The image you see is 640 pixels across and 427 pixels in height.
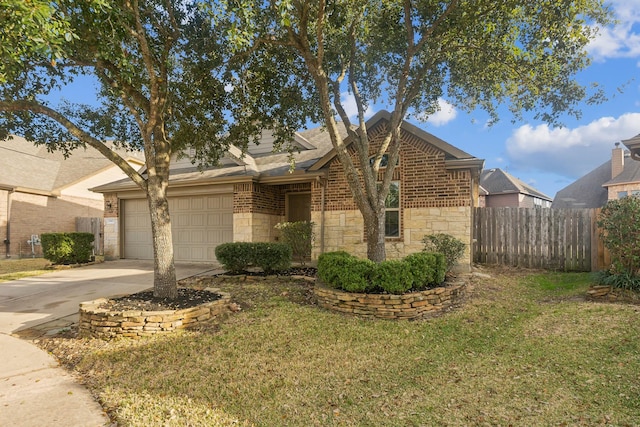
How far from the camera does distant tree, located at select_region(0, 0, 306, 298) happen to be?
16.4 feet

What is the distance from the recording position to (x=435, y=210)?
9.93 metres

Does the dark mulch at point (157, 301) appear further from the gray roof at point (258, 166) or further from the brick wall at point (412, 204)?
the gray roof at point (258, 166)

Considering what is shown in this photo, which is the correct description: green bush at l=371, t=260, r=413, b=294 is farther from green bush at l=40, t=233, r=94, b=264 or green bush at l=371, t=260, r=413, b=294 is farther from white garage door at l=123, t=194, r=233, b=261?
green bush at l=40, t=233, r=94, b=264

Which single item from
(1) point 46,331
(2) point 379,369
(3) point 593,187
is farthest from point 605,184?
(1) point 46,331

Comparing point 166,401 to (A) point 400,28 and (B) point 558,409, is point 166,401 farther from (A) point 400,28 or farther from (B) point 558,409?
(A) point 400,28

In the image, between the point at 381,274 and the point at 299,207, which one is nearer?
the point at 381,274

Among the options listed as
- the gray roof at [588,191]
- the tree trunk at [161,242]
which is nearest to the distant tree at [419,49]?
the tree trunk at [161,242]

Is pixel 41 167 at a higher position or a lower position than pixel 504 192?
higher

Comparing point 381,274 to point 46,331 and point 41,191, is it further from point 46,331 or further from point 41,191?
point 41,191

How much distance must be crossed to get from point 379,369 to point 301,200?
936 cm

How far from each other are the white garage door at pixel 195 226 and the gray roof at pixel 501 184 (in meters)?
22.5

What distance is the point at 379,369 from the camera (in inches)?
164

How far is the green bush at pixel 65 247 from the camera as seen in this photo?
43.0ft

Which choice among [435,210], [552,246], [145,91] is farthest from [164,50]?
[552,246]
